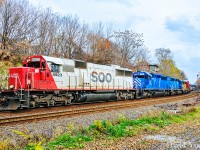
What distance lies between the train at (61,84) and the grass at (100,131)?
24.7ft

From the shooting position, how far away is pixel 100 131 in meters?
9.86

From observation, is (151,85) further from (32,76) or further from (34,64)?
(32,76)

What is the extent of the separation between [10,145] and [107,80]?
18708 mm

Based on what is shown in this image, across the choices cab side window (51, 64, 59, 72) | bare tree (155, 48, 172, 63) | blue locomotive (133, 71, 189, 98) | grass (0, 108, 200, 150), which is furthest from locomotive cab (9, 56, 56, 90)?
bare tree (155, 48, 172, 63)

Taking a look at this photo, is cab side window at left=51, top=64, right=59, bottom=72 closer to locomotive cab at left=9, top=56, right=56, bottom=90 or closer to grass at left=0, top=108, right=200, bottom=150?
locomotive cab at left=9, top=56, right=56, bottom=90

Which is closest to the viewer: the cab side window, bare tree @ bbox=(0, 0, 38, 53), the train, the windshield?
the train

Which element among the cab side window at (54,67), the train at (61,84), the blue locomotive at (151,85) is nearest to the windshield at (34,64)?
the train at (61,84)

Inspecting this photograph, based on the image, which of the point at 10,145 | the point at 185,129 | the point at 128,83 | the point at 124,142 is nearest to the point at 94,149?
the point at 124,142

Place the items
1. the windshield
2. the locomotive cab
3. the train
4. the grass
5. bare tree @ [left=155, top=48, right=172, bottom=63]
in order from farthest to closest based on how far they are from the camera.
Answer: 1. bare tree @ [left=155, top=48, right=172, bottom=63]
2. the windshield
3. the locomotive cab
4. the train
5. the grass

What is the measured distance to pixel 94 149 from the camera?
770 centimetres

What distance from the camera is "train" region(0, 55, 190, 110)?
16.9m

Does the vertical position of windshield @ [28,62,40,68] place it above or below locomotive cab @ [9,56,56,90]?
above

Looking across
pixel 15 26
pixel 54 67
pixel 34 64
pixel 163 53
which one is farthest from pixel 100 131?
pixel 163 53

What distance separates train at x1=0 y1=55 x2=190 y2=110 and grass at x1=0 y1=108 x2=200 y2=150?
752 cm
